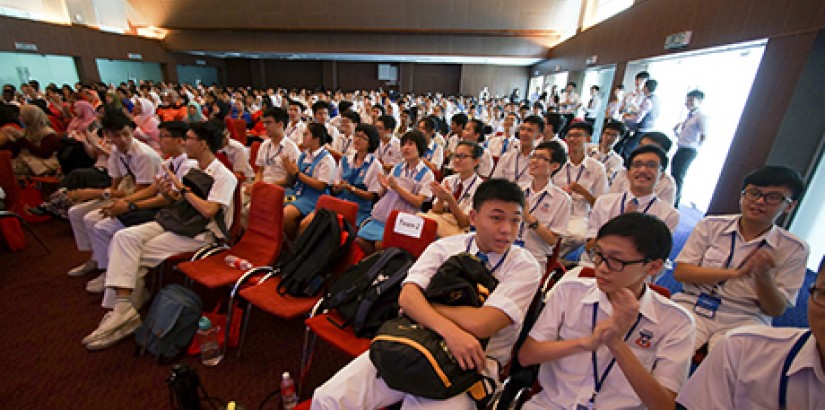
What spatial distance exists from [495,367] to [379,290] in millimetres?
713

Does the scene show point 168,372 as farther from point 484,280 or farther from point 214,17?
point 214,17

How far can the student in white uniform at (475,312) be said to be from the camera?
1.31 meters

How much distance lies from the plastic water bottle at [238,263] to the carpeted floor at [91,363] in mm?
486

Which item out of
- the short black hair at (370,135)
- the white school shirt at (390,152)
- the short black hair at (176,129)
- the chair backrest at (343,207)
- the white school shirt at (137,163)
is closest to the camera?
the chair backrest at (343,207)

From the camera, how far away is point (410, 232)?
2.17 metres

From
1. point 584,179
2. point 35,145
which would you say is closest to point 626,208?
point 584,179

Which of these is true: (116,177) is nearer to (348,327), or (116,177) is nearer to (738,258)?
(348,327)

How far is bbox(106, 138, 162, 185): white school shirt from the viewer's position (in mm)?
3074

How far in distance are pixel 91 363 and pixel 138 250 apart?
77 centimetres

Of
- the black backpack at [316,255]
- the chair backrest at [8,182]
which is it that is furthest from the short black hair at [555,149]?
the chair backrest at [8,182]

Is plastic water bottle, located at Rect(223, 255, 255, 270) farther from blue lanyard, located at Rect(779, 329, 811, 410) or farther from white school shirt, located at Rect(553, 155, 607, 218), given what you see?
white school shirt, located at Rect(553, 155, 607, 218)

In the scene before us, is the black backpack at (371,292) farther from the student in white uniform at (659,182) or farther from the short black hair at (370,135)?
the student in white uniform at (659,182)

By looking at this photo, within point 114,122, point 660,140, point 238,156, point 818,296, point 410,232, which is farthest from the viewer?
point 238,156

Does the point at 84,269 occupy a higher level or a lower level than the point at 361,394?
lower
